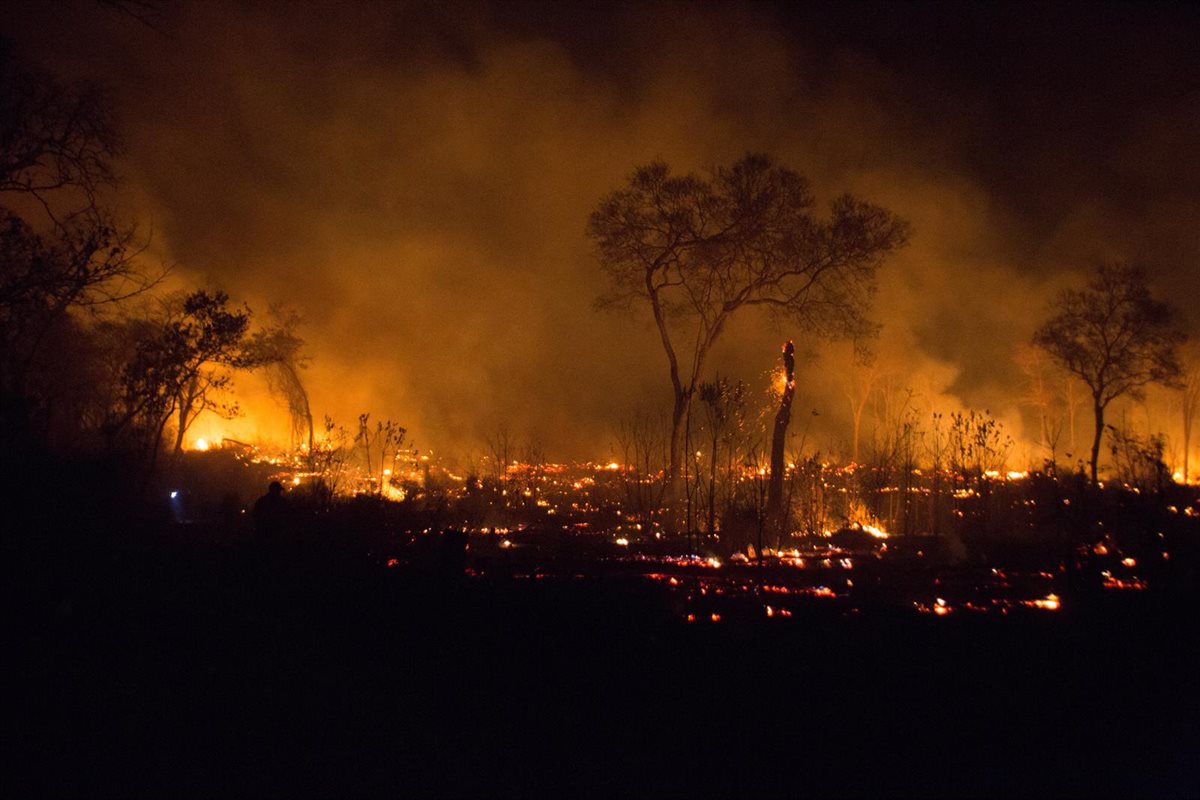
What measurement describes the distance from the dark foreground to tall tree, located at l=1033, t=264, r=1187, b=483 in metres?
17.8

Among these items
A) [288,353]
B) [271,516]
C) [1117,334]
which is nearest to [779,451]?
[271,516]

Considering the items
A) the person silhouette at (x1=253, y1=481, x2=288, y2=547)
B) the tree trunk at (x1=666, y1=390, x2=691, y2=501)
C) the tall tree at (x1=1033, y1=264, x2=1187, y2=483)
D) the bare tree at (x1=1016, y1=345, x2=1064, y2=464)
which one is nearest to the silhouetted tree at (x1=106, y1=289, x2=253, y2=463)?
the person silhouette at (x1=253, y1=481, x2=288, y2=547)

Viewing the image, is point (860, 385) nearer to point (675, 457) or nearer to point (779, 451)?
point (675, 457)

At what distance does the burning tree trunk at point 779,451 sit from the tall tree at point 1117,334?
448 inches

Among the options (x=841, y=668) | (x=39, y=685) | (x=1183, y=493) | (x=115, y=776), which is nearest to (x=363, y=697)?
(x=115, y=776)

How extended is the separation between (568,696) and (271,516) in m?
5.61

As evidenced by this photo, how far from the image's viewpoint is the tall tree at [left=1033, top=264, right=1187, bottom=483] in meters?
21.1

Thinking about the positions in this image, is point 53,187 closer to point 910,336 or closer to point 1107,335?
point 1107,335

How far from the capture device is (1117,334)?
21.3 meters

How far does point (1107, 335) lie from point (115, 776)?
24433mm

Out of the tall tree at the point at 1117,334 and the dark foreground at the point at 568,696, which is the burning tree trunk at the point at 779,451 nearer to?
the dark foreground at the point at 568,696

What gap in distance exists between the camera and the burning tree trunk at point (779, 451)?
12.7m

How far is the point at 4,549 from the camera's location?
5594mm

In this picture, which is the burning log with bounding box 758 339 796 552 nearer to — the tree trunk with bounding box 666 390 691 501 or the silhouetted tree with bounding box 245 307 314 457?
the tree trunk with bounding box 666 390 691 501
